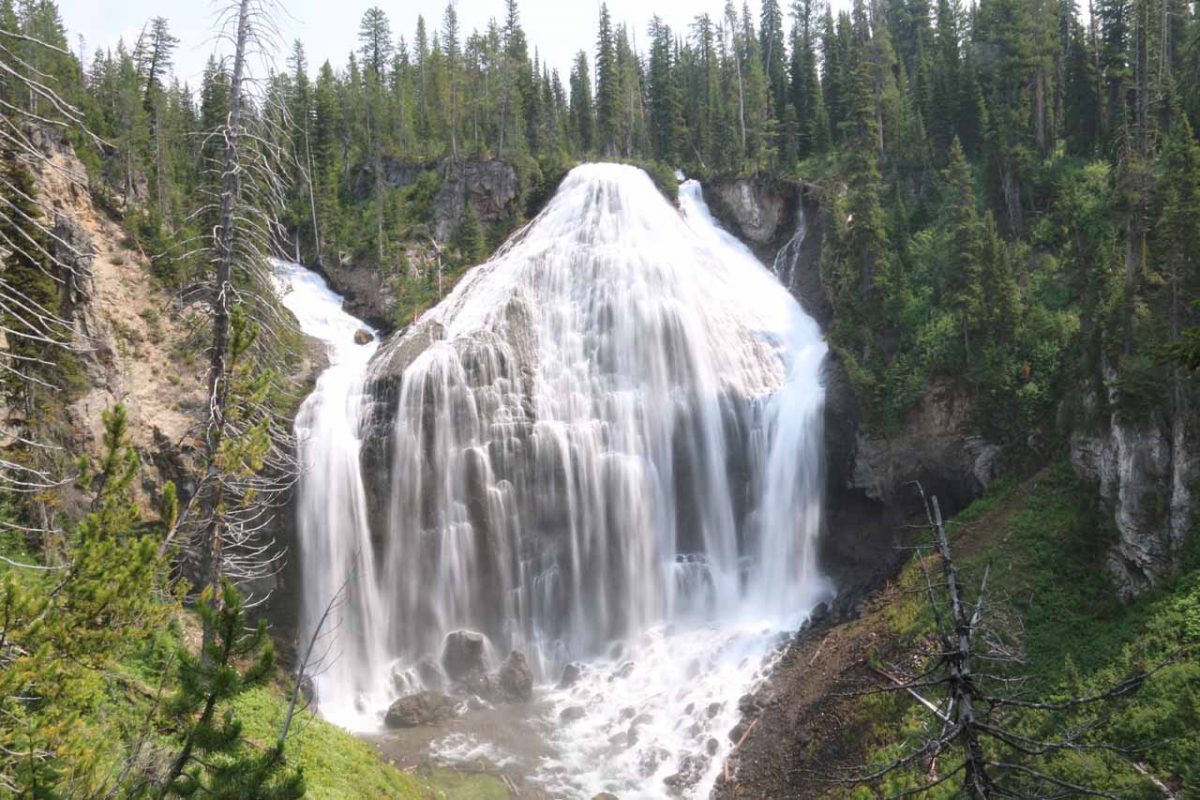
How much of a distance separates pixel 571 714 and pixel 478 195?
31522mm

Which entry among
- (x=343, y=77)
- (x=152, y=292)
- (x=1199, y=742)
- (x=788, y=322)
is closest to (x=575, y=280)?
(x=788, y=322)

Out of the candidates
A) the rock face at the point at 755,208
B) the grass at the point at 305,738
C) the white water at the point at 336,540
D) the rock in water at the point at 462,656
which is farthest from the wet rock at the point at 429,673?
the rock face at the point at 755,208

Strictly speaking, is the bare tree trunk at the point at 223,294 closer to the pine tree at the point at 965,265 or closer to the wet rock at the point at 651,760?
the wet rock at the point at 651,760

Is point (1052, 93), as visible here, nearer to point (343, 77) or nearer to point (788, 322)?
point (788, 322)

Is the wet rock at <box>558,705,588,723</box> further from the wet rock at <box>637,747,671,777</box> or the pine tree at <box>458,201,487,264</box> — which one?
the pine tree at <box>458,201,487,264</box>

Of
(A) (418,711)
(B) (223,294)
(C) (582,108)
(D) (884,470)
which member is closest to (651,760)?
(A) (418,711)

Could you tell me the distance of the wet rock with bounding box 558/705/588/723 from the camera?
2095cm

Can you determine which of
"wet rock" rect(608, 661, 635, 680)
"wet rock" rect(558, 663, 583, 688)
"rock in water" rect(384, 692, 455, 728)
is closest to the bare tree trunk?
"rock in water" rect(384, 692, 455, 728)

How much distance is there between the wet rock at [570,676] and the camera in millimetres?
23188

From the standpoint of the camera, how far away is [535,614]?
83.6 feet

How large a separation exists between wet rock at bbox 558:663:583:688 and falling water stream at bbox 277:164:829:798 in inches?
10.1

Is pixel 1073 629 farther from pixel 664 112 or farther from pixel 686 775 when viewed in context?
pixel 664 112

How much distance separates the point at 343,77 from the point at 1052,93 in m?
57.4

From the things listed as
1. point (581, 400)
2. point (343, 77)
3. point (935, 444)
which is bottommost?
point (935, 444)
